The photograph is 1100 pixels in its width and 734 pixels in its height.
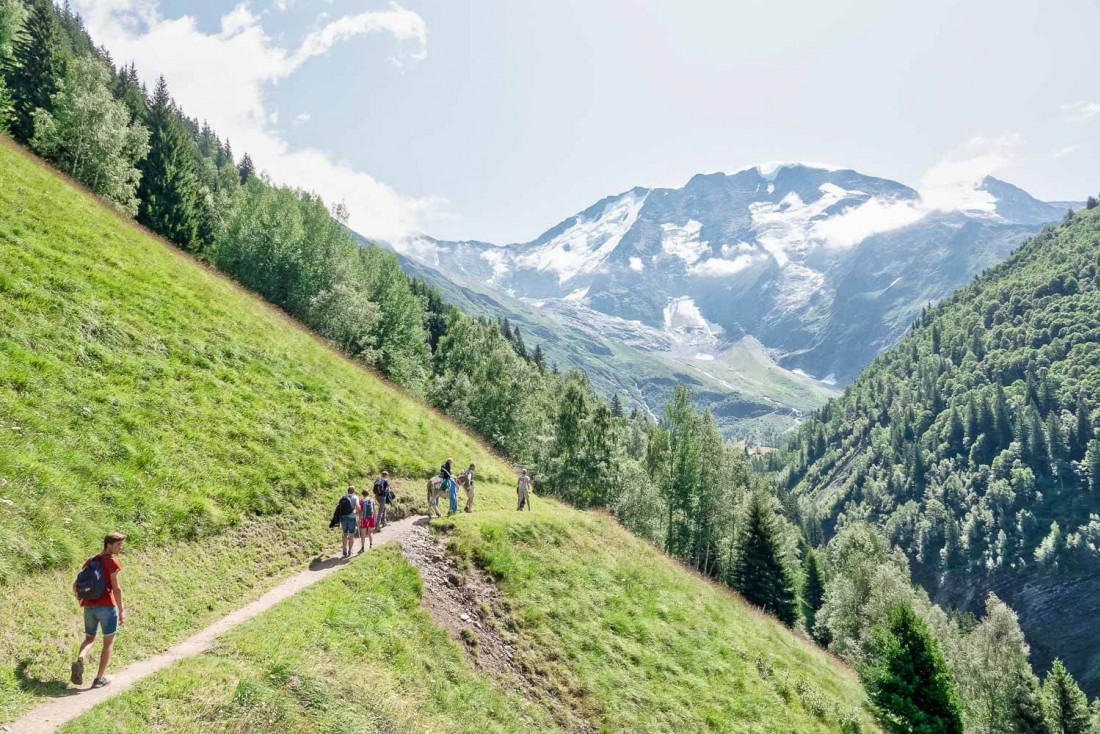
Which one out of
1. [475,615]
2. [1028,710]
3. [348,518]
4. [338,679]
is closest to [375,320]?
[348,518]

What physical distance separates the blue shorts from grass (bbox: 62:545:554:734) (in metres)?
1.38

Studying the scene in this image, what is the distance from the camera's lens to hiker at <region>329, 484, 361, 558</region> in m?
22.0

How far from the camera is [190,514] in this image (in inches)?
743

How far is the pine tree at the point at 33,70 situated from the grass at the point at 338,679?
73.4 m

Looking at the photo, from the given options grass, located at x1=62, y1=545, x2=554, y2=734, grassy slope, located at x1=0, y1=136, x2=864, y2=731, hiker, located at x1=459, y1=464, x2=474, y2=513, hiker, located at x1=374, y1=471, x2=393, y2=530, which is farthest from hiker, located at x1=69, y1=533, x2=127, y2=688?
hiker, located at x1=459, y1=464, x2=474, y2=513

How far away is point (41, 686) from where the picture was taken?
11.4 metres

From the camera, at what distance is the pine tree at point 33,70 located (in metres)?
64.8

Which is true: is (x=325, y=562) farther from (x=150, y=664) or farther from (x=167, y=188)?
(x=167, y=188)

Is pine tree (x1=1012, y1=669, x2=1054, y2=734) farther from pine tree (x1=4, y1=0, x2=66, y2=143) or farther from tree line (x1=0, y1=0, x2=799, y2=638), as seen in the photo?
pine tree (x1=4, y1=0, x2=66, y2=143)

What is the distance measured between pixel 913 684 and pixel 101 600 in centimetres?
3873

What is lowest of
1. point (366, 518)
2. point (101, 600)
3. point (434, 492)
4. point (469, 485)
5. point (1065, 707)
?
point (1065, 707)

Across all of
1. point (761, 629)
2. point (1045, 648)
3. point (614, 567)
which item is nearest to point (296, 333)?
point (614, 567)

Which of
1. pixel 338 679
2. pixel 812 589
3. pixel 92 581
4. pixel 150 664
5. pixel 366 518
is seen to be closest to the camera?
pixel 92 581

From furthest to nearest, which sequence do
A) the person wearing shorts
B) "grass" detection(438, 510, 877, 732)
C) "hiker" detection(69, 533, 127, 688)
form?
1. the person wearing shorts
2. "grass" detection(438, 510, 877, 732)
3. "hiker" detection(69, 533, 127, 688)
